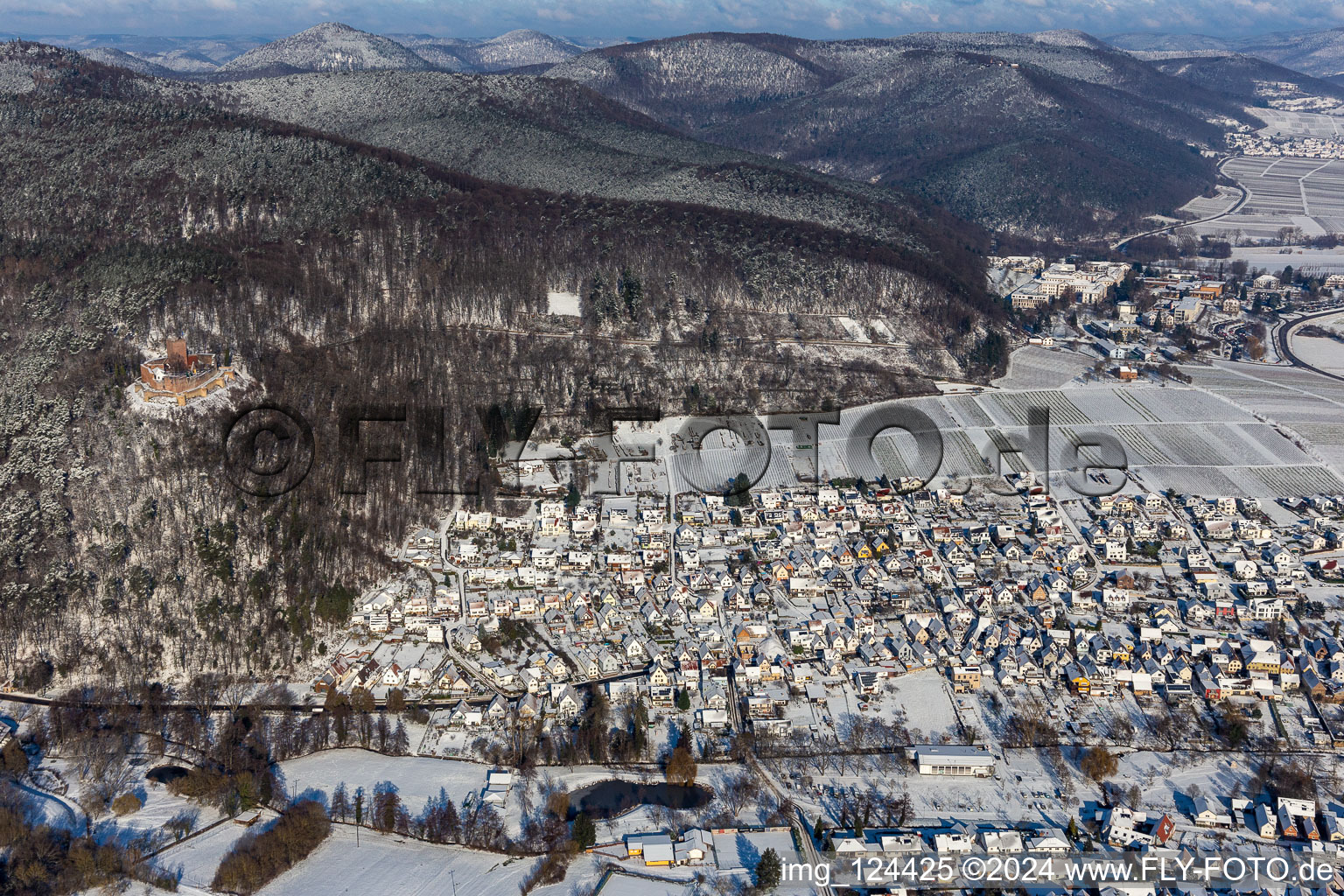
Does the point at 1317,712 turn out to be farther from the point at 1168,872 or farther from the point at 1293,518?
the point at 1293,518

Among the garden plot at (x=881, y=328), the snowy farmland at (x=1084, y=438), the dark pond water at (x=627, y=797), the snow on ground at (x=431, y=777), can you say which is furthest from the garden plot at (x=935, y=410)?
the dark pond water at (x=627, y=797)

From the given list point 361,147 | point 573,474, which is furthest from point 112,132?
point 573,474

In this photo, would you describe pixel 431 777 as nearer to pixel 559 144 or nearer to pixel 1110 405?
pixel 1110 405

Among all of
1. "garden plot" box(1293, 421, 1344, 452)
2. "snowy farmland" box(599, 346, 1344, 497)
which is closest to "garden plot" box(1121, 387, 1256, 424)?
"snowy farmland" box(599, 346, 1344, 497)

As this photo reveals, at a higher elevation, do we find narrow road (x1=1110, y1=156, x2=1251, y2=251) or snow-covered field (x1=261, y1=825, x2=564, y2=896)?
narrow road (x1=1110, y1=156, x2=1251, y2=251)

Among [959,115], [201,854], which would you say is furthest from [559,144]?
[201,854]

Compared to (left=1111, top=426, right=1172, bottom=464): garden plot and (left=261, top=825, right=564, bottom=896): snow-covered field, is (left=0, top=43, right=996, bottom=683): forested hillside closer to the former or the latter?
(left=261, top=825, right=564, bottom=896): snow-covered field

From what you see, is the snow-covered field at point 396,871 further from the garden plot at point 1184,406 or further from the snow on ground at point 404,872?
the garden plot at point 1184,406
